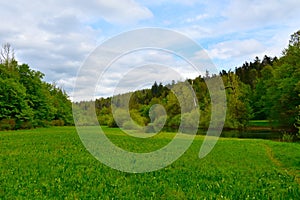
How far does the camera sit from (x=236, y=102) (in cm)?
7425

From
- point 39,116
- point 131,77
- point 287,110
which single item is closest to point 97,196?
point 131,77

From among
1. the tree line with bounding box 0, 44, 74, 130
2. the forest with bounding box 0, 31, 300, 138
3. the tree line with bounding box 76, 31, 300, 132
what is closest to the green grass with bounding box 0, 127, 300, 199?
the tree line with bounding box 76, 31, 300, 132

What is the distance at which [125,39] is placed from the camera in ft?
→ 46.0

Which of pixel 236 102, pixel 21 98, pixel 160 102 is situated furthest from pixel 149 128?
pixel 236 102

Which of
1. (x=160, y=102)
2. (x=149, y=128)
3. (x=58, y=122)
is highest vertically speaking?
(x=160, y=102)

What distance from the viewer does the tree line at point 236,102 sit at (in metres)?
41.2

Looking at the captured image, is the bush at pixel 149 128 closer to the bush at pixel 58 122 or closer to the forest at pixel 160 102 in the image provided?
the forest at pixel 160 102

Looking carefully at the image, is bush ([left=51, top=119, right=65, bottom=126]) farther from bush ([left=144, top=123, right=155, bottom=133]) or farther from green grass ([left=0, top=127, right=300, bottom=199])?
green grass ([left=0, top=127, right=300, bottom=199])

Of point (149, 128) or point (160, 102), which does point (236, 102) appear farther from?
point (149, 128)

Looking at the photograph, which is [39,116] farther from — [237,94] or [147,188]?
[147,188]

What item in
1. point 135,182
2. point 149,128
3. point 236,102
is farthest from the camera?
point 236,102

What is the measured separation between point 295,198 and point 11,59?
216 feet

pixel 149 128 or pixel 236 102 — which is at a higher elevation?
pixel 236 102

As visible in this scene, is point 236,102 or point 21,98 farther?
point 236,102
